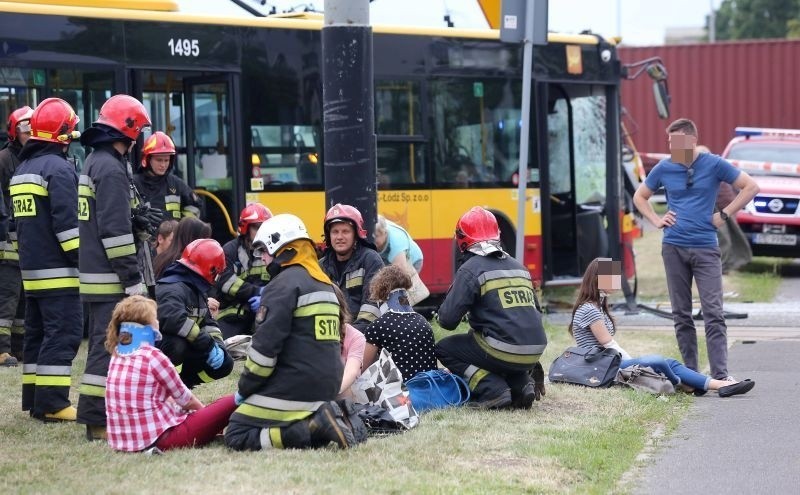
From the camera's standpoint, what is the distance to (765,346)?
12.0 metres

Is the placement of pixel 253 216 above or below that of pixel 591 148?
below

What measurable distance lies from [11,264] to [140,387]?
3609 millimetres

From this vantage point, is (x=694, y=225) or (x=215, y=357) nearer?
(x=215, y=357)

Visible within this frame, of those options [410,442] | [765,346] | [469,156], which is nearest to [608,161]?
[469,156]

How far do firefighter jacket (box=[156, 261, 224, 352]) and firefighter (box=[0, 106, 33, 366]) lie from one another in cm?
224

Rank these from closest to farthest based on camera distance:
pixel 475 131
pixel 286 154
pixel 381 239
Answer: pixel 381 239, pixel 286 154, pixel 475 131

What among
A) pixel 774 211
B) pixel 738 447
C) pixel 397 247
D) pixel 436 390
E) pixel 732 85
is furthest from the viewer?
pixel 732 85

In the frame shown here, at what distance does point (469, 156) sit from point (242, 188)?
2.85m

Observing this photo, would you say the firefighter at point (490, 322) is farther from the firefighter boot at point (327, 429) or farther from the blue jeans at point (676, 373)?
the firefighter boot at point (327, 429)

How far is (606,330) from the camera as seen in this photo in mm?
9430

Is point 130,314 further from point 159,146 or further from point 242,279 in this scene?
point 159,146

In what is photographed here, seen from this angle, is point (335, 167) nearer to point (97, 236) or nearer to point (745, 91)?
point (97, 236)

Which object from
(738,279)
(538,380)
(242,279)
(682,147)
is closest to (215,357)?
(538,380)

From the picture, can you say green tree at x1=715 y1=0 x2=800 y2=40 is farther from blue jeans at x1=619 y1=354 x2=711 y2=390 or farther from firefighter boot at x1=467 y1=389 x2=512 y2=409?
firefighter boot at x1=467 y1=389 x2=512 y2=409
